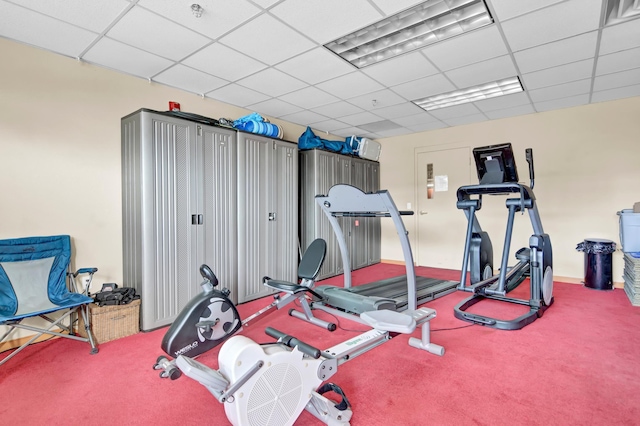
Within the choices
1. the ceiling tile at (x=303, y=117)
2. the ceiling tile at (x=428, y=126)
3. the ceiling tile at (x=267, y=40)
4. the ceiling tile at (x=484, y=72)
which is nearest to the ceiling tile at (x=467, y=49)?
the ceiling tile at (x=484, y=72)

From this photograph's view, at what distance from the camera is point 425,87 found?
3.96 meters

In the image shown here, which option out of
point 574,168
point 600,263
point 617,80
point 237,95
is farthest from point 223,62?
point 600,263

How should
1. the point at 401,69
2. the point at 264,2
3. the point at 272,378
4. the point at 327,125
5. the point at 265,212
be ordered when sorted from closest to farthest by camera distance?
the point at 272,378
the point at 264,2
the point at 401,69
the point at 265,212
the point at 327,125

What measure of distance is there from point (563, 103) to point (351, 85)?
128 inches

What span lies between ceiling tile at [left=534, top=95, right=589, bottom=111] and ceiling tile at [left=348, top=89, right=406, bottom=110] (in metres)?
2.12

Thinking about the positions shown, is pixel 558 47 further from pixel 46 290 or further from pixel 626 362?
pixel 46 290

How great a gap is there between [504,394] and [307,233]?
3582 mm

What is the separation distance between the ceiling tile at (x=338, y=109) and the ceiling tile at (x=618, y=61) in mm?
2795

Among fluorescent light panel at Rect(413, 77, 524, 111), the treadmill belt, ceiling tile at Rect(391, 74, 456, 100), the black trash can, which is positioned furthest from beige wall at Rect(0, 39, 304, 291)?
the black trash can

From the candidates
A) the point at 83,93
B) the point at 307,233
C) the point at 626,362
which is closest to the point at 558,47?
the point at 626,362

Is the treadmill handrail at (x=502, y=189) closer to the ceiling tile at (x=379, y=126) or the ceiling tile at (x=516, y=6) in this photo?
the ceiling tile at (x=516, y=6)

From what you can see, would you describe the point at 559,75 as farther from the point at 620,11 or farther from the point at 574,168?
the point at 574,168

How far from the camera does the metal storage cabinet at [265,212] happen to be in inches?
154

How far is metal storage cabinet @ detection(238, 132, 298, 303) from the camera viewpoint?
3.91 m
